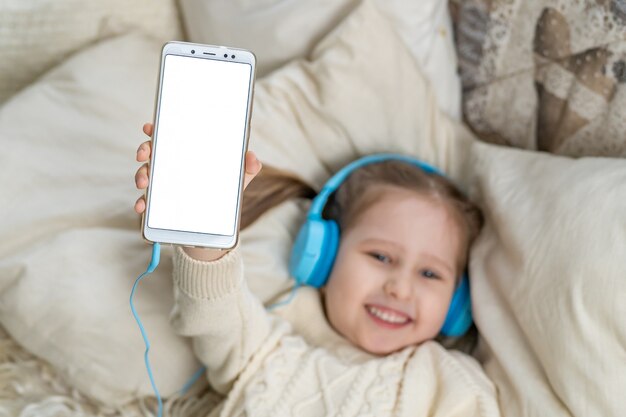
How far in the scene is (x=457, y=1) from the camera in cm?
151

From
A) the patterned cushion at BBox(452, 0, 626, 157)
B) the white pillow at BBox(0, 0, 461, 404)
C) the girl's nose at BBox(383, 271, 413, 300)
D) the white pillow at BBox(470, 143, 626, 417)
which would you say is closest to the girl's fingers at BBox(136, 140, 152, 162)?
the white pillow at BBox(0, 0, 461, 404)

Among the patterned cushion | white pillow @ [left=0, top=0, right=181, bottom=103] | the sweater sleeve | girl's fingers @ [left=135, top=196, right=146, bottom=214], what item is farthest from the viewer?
white pillow @ [left=0, top=0, right=181, bottom=103]

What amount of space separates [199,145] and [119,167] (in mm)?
442

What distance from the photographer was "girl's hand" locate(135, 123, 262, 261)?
34.8 inches

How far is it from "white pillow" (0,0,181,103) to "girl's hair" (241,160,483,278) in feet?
1.27

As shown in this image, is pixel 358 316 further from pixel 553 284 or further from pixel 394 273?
pixel 553 284

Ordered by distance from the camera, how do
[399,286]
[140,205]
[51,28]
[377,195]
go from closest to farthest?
1. [140,205]
2. [399,286]
3. [377,195]
4. [51,28]

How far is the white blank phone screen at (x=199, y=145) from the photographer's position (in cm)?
89

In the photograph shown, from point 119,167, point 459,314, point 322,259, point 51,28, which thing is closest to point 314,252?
point 322,259

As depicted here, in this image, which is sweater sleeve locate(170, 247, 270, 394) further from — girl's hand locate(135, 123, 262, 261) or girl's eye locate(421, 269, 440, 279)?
girl's eye locate(421, 269, 440, 279)

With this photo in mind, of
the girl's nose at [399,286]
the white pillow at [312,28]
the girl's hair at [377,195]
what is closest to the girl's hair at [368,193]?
the girl's hair at [377,195]

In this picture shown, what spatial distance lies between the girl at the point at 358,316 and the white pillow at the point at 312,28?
10.2 inches

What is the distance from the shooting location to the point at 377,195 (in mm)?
1288

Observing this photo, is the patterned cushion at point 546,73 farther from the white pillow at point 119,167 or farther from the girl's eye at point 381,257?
the girl's eye at point 381,257
